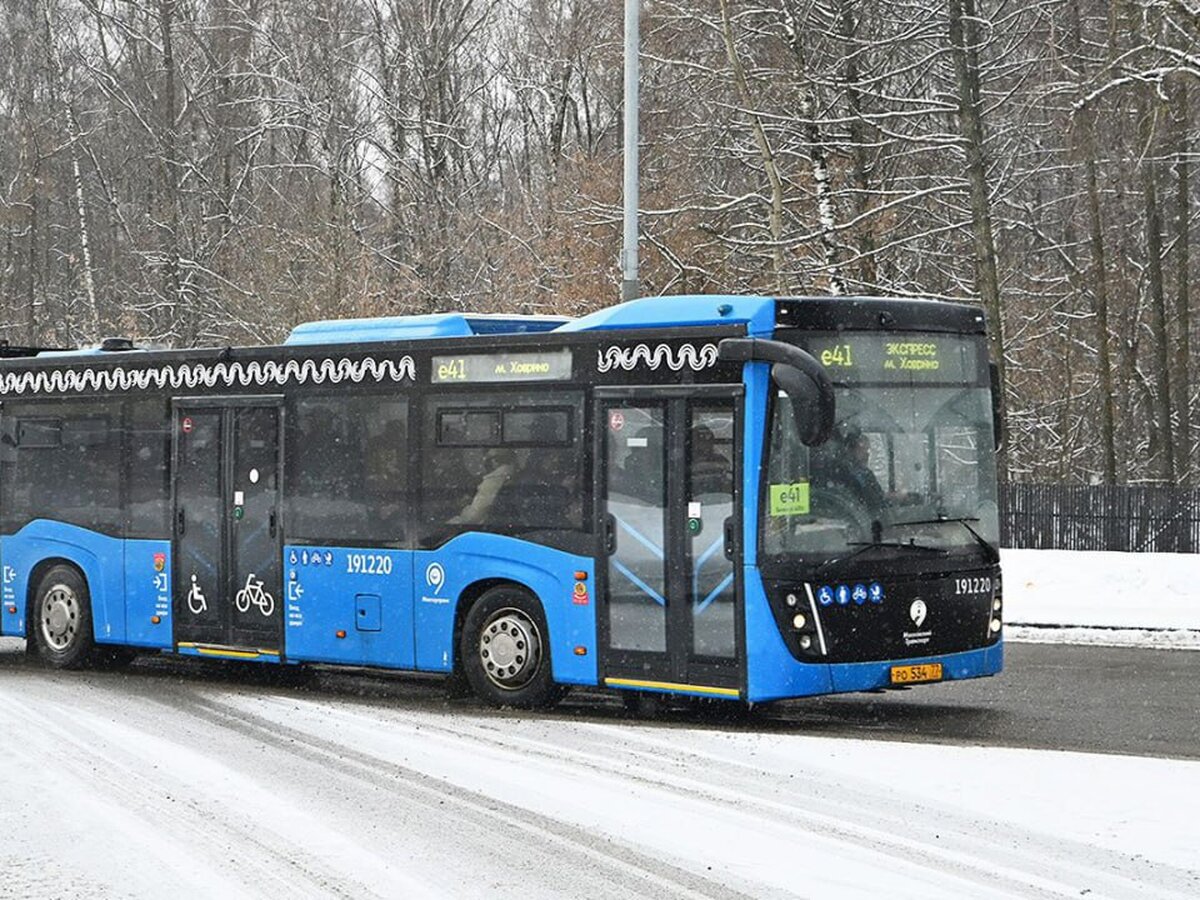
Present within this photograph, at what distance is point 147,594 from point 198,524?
35.6 inches

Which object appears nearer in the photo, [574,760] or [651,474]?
[574,760]

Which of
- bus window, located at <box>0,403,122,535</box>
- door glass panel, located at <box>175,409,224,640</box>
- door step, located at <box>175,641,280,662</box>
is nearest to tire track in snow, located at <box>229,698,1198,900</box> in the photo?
door step, located at <box>175,641,280,662</box>

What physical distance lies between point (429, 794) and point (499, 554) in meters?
3.93

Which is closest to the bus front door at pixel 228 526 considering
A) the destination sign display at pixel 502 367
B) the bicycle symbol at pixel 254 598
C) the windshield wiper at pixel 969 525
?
the bicycle symbol at pixel 254 598

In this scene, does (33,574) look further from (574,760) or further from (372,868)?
(372,868)

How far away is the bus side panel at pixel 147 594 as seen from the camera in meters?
17.4

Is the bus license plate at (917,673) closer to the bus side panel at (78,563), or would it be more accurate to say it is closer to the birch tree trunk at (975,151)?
the bus side panel at (78,563)

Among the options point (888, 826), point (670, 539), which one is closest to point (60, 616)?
point (670, 539)

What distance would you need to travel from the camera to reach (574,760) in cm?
1194

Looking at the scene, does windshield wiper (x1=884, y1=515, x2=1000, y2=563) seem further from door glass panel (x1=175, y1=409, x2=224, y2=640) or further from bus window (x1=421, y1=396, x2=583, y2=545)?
door glass panel (x1=175, y1=409, x2=224, y2=640)

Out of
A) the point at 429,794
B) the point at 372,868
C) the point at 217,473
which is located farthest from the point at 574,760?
the point at 217,473

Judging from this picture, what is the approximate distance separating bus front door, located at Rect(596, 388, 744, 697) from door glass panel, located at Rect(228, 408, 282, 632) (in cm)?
360

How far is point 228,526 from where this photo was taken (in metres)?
16.9

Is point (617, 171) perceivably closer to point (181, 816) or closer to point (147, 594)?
point (147, 594)
